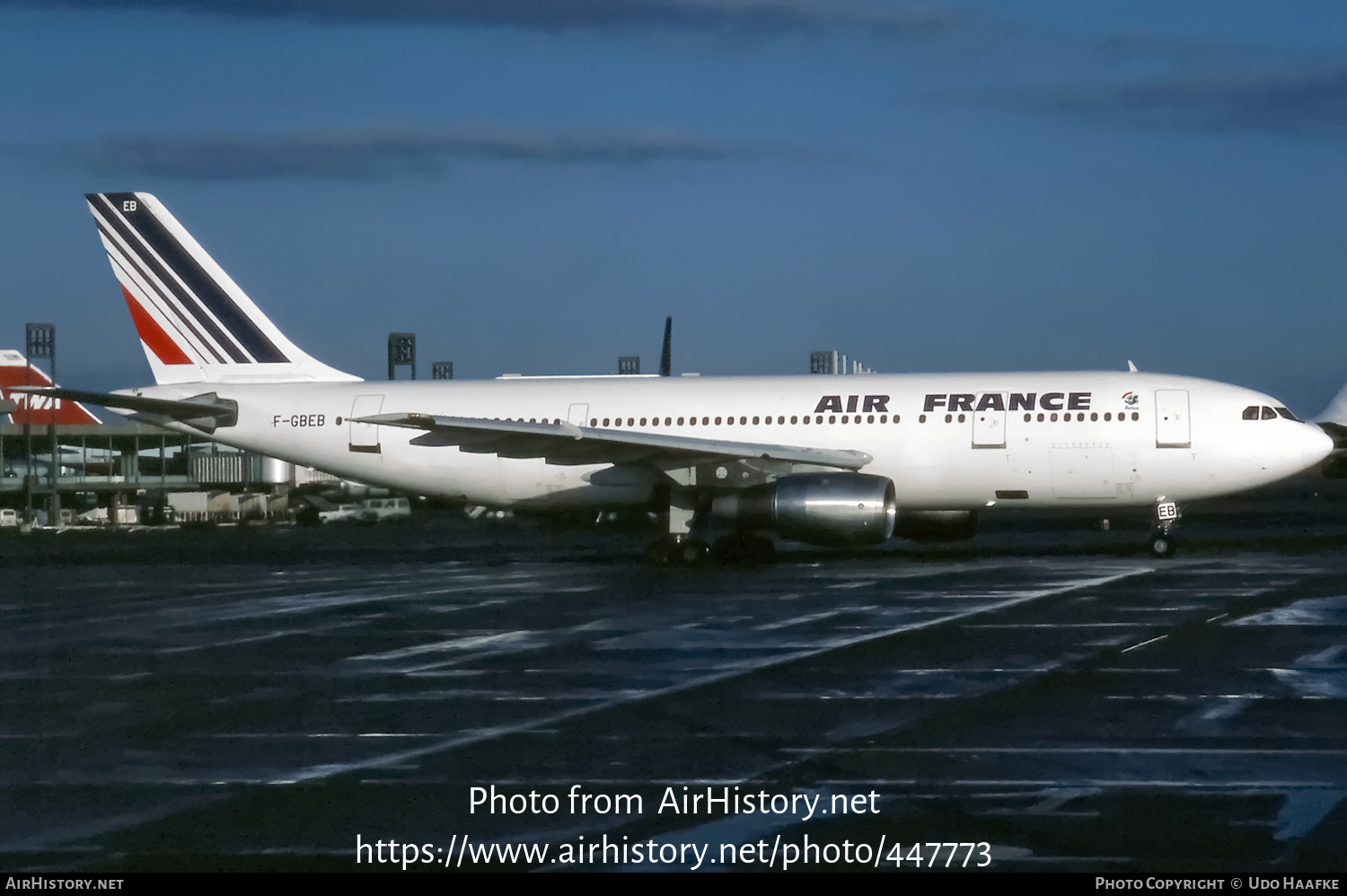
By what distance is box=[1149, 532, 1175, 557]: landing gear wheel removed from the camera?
26.4 meters

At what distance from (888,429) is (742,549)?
3.88m

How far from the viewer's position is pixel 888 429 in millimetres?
27047

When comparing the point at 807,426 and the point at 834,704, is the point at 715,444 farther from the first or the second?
the point at 834,704

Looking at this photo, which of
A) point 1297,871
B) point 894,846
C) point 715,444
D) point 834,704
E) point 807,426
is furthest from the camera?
point 807,426

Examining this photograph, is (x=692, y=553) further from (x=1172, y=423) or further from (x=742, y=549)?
(x=1172, y=423)

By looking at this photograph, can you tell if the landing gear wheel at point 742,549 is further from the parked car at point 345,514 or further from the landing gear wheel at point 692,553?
the parked car at point 345,514

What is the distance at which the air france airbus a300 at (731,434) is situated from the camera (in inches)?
1021

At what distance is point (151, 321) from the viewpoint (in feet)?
103

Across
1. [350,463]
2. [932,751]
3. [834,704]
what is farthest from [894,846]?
[350,463]

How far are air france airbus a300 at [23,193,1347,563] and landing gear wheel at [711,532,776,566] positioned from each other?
0.22 ft

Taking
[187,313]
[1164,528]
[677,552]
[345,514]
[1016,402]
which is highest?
[187,313]

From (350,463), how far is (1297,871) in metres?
26.0

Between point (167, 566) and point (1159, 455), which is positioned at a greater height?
point (1159, 455)

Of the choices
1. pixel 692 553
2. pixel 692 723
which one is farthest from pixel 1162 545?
pixel 692 723
